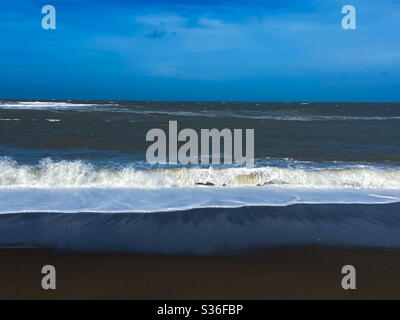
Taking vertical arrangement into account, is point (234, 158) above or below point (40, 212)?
above

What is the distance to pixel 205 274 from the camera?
4438 millimetres

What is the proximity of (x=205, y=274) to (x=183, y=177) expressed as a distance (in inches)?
217

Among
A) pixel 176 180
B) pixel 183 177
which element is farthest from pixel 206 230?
pixel 183 177

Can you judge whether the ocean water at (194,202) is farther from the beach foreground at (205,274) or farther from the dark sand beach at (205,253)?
the beach foreground at (205,274)

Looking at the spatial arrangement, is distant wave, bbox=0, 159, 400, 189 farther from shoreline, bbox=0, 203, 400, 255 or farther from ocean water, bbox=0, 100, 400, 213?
shoreline, bbox=0, 203, 400, 255

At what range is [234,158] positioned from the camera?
1280cm

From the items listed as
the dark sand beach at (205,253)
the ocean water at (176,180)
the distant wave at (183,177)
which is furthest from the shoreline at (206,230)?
the distant wave at (183,177)

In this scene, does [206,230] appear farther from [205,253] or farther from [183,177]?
[183,177]

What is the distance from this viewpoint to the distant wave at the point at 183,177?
917 cm

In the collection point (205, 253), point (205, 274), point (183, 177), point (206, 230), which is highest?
point (183, 177)

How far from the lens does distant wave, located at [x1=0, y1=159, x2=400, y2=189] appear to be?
9.17 meters
